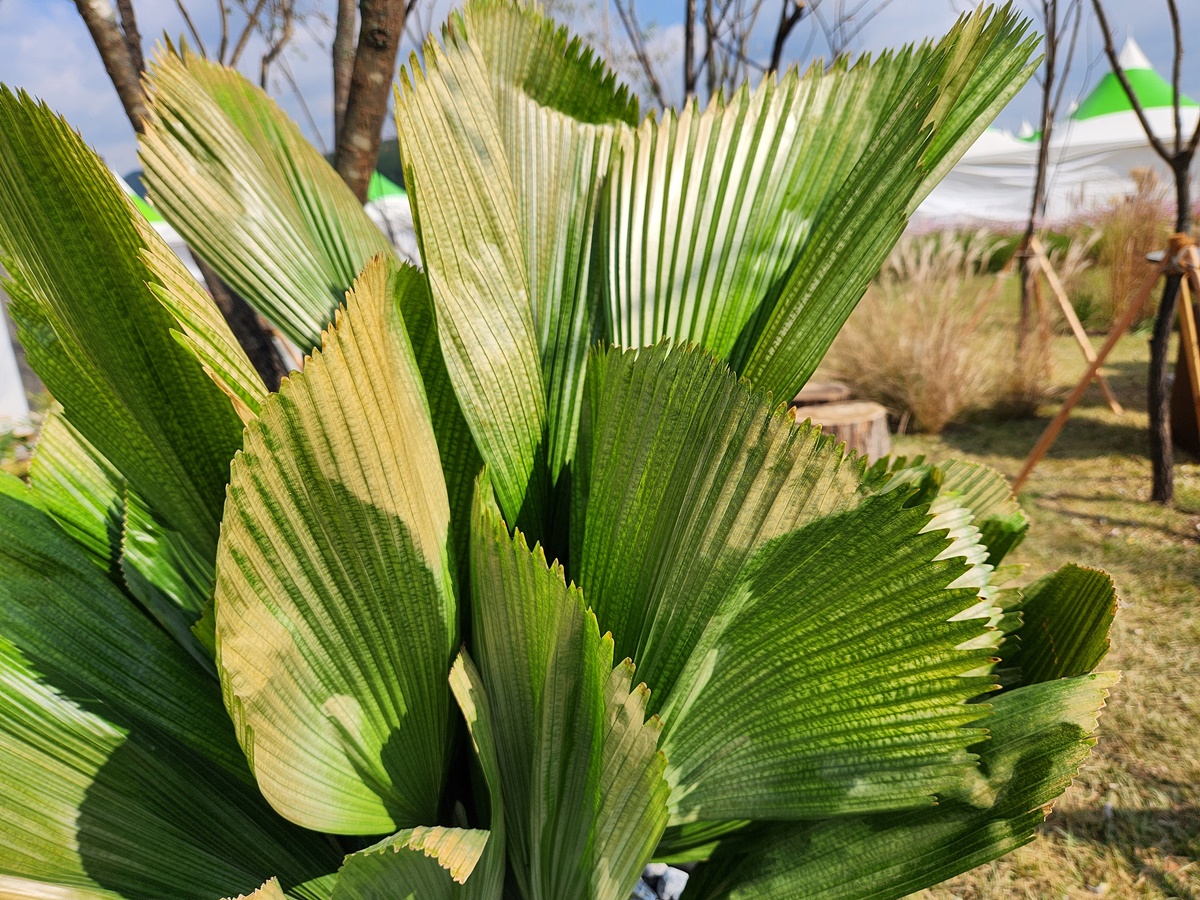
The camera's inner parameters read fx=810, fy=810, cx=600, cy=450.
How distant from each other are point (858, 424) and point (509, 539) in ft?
9.89

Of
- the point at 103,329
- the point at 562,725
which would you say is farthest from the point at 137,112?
the point at 562,725

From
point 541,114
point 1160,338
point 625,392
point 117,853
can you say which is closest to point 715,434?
point 625,392

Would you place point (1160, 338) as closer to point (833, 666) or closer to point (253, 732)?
point (833, 666)

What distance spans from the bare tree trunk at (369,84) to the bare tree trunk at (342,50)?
63 cm

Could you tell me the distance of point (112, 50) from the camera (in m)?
1.53

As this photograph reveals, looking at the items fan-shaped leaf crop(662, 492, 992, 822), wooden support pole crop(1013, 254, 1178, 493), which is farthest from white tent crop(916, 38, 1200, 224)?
fan-shaped leaf crop(662, 492, 992, 822)

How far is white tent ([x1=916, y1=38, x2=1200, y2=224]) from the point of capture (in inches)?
653

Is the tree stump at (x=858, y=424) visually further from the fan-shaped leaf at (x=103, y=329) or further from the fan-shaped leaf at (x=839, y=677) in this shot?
the fan-shaped leaf at (x=103, y=329)

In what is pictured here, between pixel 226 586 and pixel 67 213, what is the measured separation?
30 centimetres

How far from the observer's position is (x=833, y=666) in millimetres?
566

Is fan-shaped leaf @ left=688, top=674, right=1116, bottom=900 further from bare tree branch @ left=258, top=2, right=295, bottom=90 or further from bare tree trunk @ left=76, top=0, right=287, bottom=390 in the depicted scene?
bare tree branch @ left=258, top=2, right=295, bottom=90

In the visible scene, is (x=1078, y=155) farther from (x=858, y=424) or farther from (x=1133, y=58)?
(x=858, y=424)

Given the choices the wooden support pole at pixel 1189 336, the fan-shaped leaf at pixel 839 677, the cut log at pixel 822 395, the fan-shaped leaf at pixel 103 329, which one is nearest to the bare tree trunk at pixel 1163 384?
the wooden support pole at pixel 1189 336

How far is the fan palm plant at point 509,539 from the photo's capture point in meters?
0.53
